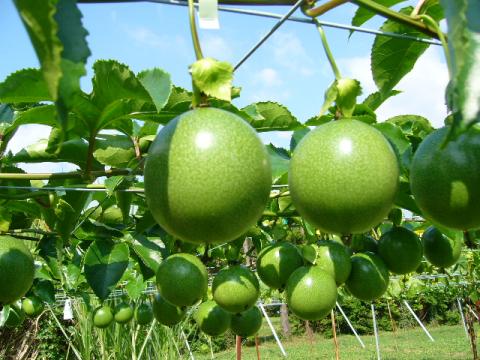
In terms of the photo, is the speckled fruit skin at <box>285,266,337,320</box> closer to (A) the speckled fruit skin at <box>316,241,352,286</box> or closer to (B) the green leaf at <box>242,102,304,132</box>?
(A) the speckled fruit skin at <box>316,241,352,286</box>

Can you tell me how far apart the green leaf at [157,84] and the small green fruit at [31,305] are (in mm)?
3025

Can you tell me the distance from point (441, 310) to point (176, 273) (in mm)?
19652

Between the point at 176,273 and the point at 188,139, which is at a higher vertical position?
the point at 188,139

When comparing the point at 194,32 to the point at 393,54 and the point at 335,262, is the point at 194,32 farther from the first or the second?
the point at 335,262

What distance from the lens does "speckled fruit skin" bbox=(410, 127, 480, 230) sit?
3.10ft

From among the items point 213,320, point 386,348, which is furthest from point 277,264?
point 386,348

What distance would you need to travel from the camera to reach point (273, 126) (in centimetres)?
190

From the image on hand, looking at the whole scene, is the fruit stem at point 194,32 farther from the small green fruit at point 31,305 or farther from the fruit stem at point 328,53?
the small green fruit at point 31,305

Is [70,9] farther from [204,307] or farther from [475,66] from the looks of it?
[204,307]

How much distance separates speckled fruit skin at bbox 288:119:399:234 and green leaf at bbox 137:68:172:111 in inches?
18.4

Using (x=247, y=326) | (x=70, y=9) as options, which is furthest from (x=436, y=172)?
(x=247, y=326)

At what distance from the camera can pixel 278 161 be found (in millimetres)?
2020

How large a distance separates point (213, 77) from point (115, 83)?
1.67 ft

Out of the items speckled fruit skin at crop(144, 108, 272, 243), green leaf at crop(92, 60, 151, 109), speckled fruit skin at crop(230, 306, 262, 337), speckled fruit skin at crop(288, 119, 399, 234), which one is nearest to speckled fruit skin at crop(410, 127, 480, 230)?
speckled fruit skin at crop(288, 119, 399, 234)
